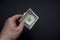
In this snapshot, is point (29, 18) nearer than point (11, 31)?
No

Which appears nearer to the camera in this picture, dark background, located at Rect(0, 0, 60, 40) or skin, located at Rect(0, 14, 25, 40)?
skin, located at Rect(0, 14, 25, 40)

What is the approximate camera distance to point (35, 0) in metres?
1.41

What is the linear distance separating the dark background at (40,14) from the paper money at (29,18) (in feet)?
0.24

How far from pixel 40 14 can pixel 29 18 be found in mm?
133

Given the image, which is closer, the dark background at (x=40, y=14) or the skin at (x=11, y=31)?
the skin at (x=11, y=31)

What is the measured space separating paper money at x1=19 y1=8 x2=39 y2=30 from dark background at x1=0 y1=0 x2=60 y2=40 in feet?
0.24

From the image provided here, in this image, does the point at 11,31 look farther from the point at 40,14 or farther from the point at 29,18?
the point at 40,14

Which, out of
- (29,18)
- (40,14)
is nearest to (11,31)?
(29,18)

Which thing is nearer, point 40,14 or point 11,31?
point 11,31

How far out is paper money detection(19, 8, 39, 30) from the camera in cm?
127

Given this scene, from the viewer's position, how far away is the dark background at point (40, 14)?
52.9 inches

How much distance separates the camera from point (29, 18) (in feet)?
4.25

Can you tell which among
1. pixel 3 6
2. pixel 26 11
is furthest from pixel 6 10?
pixel 26 11

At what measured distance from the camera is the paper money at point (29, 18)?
4.16ft
